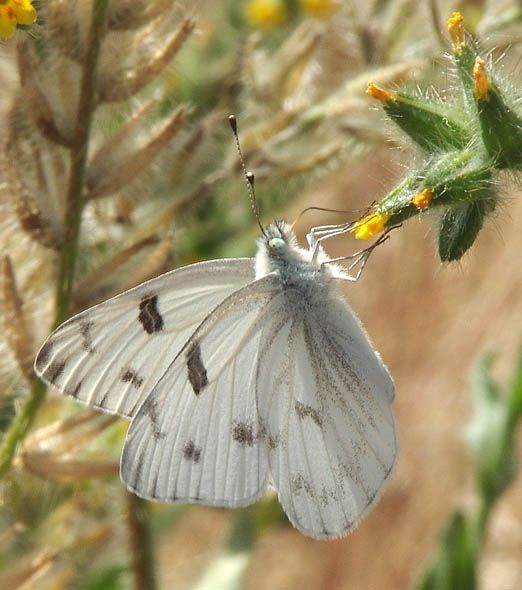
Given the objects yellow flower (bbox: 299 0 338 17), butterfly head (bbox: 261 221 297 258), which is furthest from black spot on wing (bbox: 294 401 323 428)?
yellow flower (bbox: 299 0 338 17)

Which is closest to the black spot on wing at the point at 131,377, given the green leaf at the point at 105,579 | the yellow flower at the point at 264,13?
the green leaf at the point at 105,579

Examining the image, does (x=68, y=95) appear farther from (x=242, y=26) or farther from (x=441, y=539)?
(x=441, y=539)

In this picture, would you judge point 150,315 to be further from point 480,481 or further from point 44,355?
point 480,481

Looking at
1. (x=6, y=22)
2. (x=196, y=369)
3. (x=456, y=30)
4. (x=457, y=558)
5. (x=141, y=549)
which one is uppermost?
(x=6, y=22)

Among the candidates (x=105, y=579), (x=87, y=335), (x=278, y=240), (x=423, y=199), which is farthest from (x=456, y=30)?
(x=105, y=579)

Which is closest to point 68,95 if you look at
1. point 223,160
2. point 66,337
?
point 66,337

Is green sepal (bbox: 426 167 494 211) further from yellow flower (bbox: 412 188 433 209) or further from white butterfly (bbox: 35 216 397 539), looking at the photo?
white butterfly (bbox: 35 216 397 539)

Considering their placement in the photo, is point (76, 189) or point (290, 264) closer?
point (76, 189)
